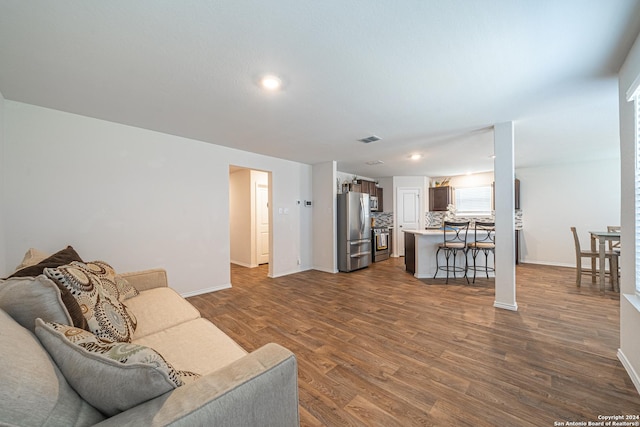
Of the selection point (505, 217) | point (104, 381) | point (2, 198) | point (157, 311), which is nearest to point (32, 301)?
point (104, 381)

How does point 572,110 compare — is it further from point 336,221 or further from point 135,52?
point 135,52

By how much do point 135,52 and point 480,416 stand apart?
3.28m

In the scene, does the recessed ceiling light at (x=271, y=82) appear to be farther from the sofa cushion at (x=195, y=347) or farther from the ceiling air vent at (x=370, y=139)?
the sofa cushion at (x=195, y=347)

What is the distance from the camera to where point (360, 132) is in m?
3.42

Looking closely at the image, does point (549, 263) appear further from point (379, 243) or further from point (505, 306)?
point (505, 306)

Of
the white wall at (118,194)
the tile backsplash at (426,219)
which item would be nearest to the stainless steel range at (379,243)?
the tile backsplash at (426,219)

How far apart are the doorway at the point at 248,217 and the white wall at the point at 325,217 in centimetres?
116

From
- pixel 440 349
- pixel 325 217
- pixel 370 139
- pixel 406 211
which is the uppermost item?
pixel 370 139

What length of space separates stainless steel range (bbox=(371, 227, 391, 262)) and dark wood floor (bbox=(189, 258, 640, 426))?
225 centimetres

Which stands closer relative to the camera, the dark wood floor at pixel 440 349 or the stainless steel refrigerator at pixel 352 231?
the dark wood floor at pixel 440 349

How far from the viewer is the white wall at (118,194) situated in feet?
8.25

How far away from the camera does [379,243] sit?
6391 millimetres

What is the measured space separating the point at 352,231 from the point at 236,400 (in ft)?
15.2

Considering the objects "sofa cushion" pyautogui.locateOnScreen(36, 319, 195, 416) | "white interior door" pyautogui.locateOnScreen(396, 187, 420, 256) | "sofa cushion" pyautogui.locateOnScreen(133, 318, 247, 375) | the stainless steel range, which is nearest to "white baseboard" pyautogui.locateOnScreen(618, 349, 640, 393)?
"sofa cushion" pyautogui.locateOnScreen(133, 318, 247, 375)
